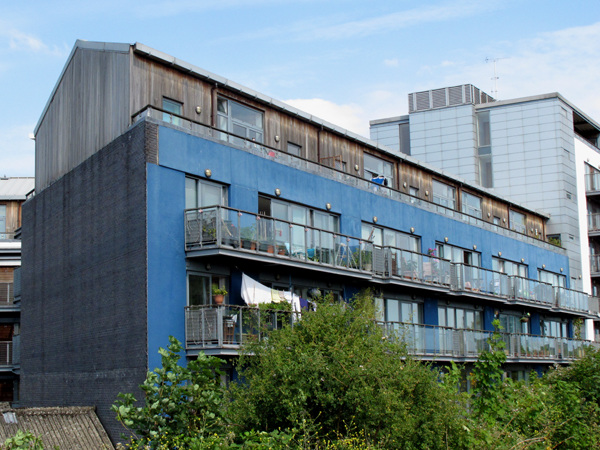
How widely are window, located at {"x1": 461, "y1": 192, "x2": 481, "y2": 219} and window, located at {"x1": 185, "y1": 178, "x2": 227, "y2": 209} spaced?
18545 mm

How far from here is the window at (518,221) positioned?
4314 centimetres

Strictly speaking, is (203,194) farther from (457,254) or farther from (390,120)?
(390,120)

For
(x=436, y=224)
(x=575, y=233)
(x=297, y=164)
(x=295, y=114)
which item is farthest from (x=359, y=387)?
(x=575, y=233)

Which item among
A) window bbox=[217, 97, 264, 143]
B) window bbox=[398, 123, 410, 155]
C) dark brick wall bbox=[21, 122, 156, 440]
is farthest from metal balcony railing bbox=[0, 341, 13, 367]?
window bbox=[398, 123, 410, 155]

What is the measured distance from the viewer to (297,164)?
84.4 feet

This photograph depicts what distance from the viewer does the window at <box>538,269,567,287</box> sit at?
42900 mm

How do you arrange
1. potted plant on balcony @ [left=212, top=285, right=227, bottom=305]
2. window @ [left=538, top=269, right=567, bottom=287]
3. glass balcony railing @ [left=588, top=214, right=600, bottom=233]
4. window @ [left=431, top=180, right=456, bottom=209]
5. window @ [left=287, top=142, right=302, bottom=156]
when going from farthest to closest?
glass balcony railing @ [left=588, top=214, right=600, bottom=233] → window @ [left=538, top=269, right=567, bottom=287] → window @ [left=431, top=180, right=456, bottom=209] → window @ [left=287, top=142, right=302, bottom=156] → potted plant on balcony @ [left=212, top=285, right=227, bottom=305]

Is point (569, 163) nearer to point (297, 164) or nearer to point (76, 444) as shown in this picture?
point (297, 164)

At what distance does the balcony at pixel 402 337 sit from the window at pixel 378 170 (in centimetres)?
628

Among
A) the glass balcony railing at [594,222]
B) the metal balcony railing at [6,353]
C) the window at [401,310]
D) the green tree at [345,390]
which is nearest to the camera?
the green tree at [345,390]

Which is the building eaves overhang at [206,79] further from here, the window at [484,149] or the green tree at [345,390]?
the window at [484,149]

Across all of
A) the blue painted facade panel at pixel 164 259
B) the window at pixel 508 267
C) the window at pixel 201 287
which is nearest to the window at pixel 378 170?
the window at pixel 508 267

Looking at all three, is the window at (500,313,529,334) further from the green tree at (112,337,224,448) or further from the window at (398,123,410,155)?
the green tree at (112,337,224,448)

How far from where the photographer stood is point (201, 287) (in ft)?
71.9
